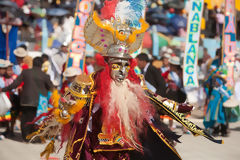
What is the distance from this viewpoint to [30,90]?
9578 mm

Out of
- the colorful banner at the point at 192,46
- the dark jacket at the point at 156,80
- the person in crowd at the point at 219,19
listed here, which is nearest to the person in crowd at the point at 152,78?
the dark jacket at the point at 156,80

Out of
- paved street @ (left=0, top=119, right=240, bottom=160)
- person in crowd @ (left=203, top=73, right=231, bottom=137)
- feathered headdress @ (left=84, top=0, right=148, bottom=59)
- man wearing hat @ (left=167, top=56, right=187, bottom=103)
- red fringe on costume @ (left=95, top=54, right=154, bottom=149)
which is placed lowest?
paved street @ (left=0, top=119, right=240, bottom=160)

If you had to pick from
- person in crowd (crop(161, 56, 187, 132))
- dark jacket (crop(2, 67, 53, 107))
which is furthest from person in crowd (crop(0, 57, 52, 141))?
person in crowd (crop(161, 56, 187, 132))

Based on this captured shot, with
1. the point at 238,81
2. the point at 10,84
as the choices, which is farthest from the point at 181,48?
the point at 10,84

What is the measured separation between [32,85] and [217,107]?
13.8ft

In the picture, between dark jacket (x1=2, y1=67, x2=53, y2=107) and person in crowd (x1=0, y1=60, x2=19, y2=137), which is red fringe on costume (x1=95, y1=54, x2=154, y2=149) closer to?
dark jacket (x1=2, y1=67, x2=53, y2=107)

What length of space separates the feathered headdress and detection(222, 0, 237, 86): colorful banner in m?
6.43

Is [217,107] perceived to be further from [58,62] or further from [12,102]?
[12,102]

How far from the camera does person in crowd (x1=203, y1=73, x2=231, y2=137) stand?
35.3 ft

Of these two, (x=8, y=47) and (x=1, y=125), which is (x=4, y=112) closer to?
(x=1, y=125)

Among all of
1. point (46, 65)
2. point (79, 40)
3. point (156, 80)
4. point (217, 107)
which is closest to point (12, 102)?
point (79, 40)

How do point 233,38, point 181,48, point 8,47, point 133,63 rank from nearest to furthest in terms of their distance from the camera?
1. point 133,63
2. point 233,38
3. point 8,47
4. point 181,48

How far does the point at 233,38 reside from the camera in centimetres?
1221

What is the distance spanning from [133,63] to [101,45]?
1.30 ft
